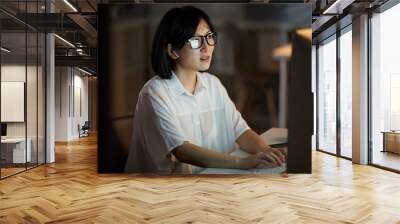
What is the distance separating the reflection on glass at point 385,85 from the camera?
24.5 feet

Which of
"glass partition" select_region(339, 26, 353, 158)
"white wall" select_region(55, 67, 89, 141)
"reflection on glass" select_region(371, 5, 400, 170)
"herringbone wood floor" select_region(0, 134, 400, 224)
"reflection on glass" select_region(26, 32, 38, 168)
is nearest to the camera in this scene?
"herringbone wood floor" select_region(0, 134, 400, 224)

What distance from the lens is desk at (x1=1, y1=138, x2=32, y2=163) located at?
22.5 ft

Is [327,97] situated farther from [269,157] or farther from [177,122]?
[177,122]

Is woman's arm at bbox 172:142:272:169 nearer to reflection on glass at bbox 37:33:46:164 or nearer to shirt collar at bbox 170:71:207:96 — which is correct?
shirt collar at bbox 170:71:207:96

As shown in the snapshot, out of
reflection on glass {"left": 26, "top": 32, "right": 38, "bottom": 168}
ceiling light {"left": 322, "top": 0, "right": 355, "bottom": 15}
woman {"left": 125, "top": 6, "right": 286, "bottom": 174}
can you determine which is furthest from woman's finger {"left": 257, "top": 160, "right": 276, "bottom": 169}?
reflection on glass {"left": 26, "top": 32, "right": 38, "bottom": 168}

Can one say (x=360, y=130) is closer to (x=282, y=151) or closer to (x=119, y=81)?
(x=282, y=151)

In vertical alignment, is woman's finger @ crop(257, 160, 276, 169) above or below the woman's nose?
below

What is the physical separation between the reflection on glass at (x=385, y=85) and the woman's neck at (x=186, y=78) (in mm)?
3771

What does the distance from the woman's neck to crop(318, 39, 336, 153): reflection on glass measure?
5.12 meters

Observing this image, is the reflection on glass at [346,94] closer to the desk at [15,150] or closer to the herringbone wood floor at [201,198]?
the herringbone wood floor at [201,198]

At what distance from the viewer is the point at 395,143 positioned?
7594mm

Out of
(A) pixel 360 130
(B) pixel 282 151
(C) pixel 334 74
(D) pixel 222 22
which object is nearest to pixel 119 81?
(D) pixel 222 22

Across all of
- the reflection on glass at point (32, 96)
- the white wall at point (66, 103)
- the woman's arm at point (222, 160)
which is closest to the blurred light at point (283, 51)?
the woman's arm at point (222, 160)

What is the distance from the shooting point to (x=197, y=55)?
672 cm
